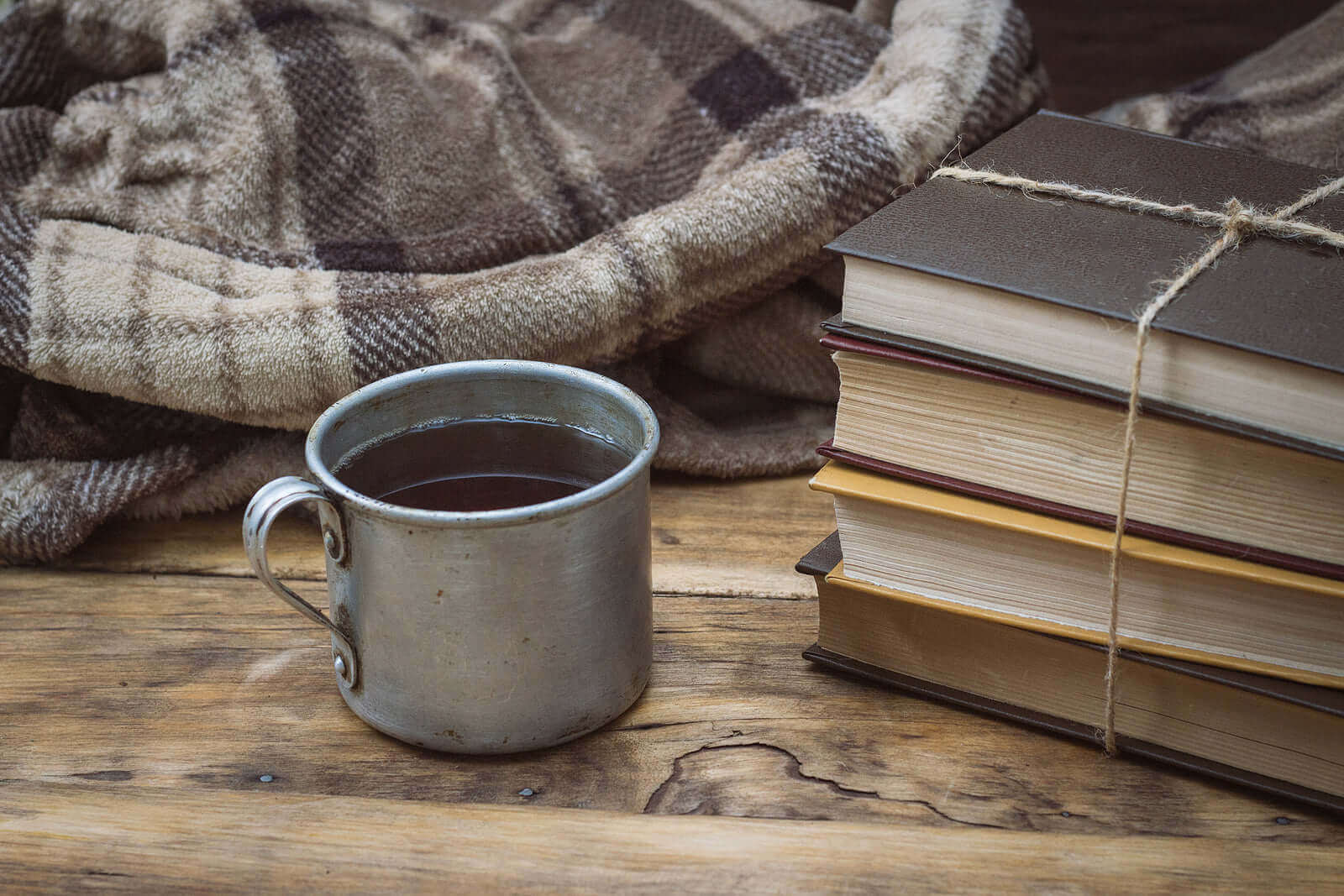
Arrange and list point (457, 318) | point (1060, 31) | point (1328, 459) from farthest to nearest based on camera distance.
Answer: point (1060, 31) < point (457, 318) < point (1328, 459)

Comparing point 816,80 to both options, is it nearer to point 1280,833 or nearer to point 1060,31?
point 1060,31

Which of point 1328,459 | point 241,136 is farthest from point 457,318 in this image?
point 1328,459

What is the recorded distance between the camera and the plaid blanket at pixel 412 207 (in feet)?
2.57

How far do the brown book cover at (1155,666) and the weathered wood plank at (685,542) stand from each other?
88 millimetres

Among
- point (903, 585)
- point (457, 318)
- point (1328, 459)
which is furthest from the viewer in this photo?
point (457, 318)

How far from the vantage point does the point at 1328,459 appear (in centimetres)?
51

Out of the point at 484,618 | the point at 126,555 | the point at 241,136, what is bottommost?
the point at 126,555

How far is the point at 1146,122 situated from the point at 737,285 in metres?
0.39

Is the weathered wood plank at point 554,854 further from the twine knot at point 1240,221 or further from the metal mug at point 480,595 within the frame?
the twine knot at point 1240,221

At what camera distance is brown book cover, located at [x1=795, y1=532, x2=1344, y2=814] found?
548 mm

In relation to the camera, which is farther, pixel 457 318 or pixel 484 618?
pixel 457 318

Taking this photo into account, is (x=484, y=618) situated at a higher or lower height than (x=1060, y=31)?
lower

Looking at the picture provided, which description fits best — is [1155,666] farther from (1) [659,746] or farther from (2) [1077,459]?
(1) [659,746]

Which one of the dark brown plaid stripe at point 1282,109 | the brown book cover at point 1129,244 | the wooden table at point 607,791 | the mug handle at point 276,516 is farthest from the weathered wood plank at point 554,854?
the dark brown plaid stripe at point 1282,109
